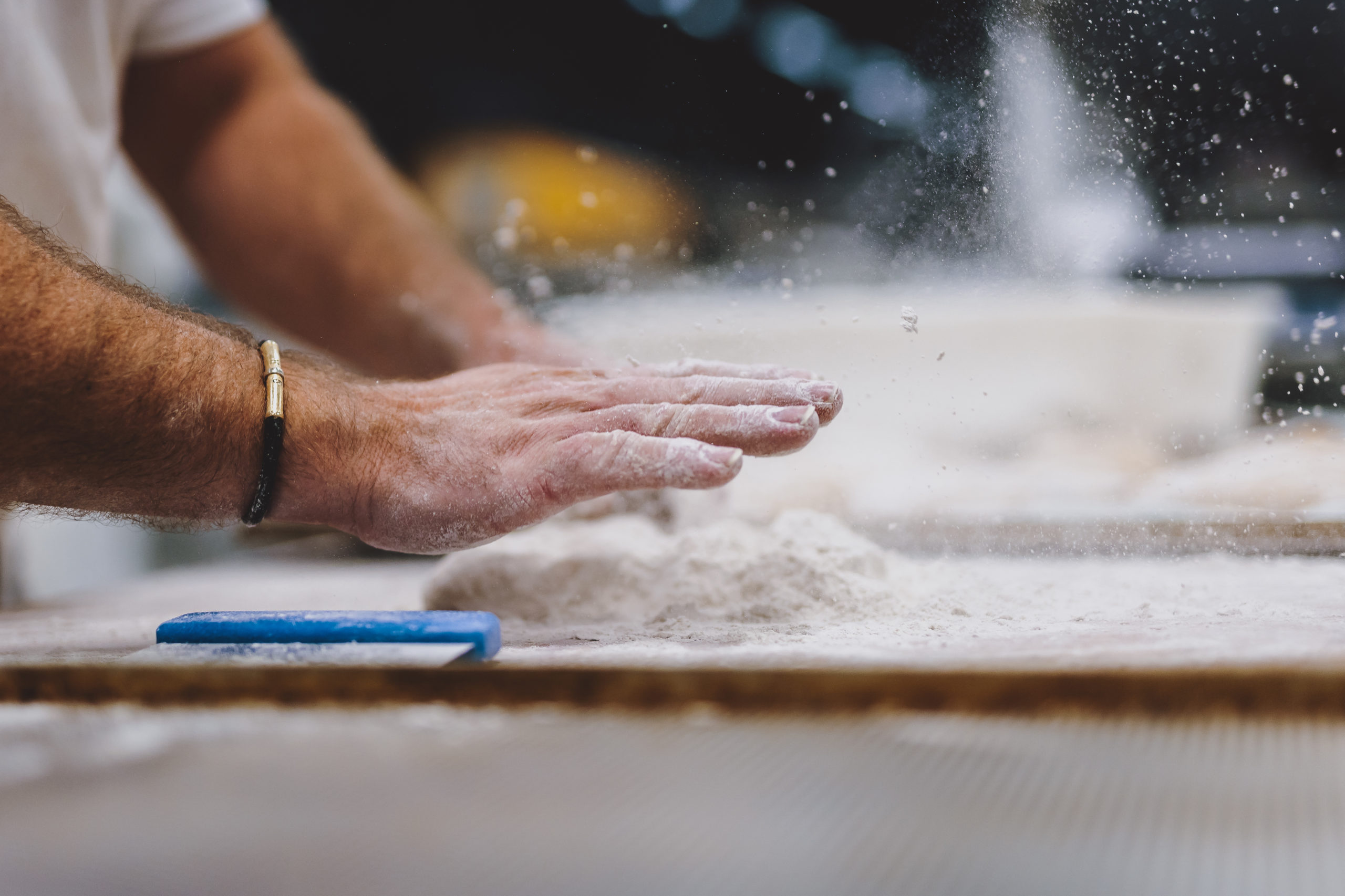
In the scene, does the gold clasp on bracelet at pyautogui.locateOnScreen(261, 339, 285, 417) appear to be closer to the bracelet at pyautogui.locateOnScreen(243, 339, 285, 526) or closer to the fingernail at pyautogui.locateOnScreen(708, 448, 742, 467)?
the bracelet at pyautogui.locateOnScreen(243, 339, 285, 526)

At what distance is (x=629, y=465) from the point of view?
1.58 feet

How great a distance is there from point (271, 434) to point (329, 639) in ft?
0.48

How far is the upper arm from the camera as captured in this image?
3.02 ft

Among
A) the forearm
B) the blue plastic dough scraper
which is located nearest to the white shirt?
the forearm

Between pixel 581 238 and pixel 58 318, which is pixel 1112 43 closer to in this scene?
pixel 581 238

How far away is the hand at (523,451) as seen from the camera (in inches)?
19.2

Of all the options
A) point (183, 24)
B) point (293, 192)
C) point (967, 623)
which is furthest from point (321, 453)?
point (183, 24)

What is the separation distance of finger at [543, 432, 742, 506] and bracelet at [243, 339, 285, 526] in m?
0.16

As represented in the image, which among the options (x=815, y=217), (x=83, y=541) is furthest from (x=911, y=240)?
(x=83, y=541)

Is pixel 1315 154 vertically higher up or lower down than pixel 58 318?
higher up

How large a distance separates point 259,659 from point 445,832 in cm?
15

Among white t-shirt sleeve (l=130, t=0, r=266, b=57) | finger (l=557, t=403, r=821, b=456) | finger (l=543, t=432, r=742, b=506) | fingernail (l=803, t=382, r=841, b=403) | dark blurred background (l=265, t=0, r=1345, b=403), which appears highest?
white t-shirt sleeve (l=130, t=0, r=266, b=57)

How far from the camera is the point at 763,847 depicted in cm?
27

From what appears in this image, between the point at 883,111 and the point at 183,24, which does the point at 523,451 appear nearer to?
the point at 883,111
